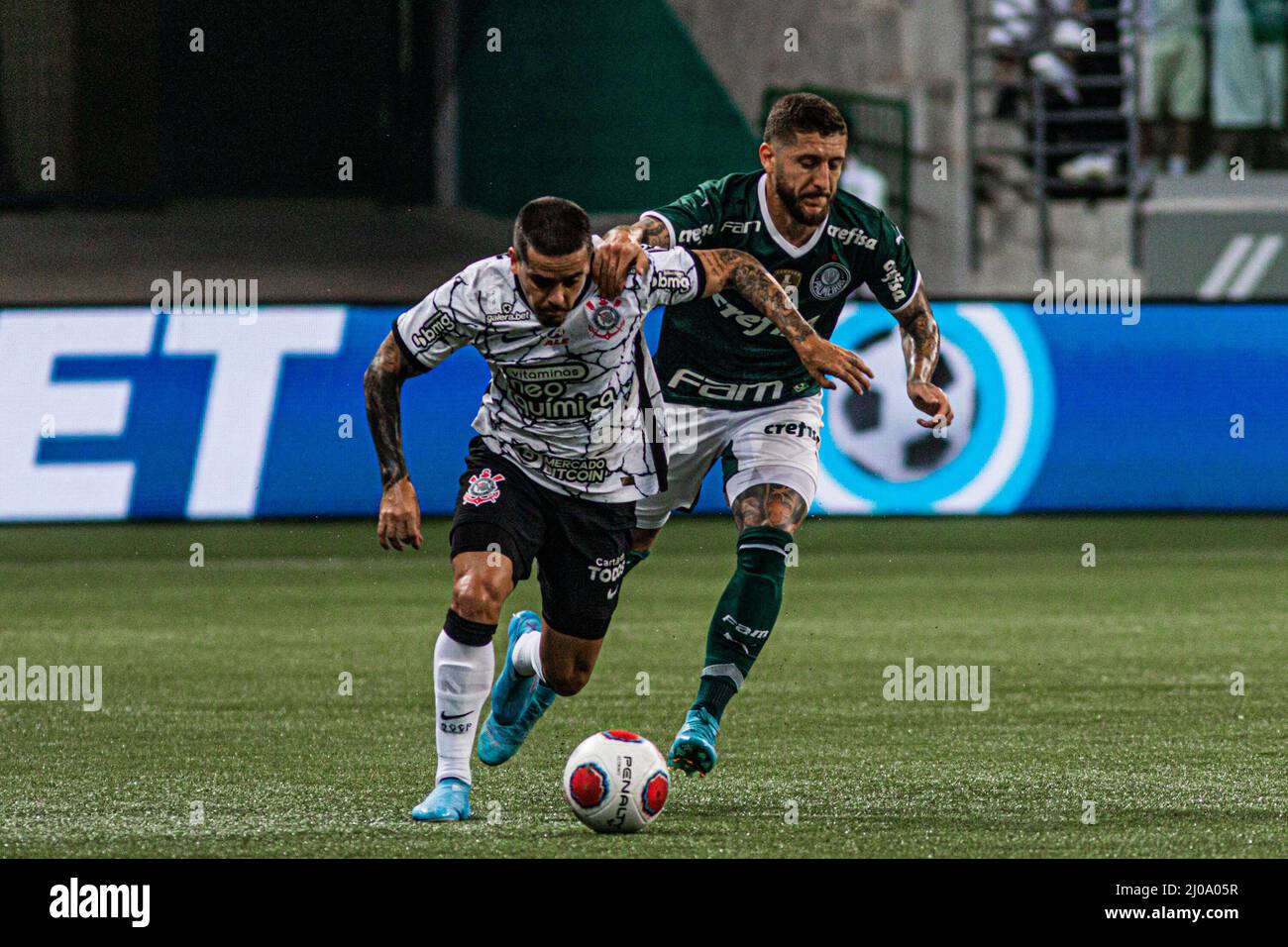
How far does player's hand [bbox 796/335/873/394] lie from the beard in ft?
2.19

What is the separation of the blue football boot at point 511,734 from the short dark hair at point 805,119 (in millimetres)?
1873

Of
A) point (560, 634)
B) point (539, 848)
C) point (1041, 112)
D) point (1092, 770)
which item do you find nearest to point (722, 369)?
point (560, 634)

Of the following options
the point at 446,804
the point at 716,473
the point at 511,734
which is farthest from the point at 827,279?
the point at 716,473

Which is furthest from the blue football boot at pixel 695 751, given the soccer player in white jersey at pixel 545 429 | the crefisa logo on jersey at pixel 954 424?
the crefisa logo on jersey at pixel 954 424

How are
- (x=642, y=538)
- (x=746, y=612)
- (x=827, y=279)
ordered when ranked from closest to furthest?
(x=746, y=612), (x=827, y=279), (x=642, y=538)

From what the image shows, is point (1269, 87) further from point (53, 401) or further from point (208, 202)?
point (53, 401)

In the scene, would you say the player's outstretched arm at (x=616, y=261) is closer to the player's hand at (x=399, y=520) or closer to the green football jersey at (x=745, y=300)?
the green football jersey at (x=745, y=300)

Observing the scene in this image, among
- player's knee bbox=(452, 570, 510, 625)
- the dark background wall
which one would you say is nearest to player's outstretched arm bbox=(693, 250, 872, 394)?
player's knee bbox=(452, 570, 510, 625)

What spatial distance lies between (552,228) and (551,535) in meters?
0.94

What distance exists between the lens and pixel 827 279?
23.3ft

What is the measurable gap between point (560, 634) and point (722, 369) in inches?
52.2

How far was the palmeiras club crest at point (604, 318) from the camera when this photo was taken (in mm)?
6090

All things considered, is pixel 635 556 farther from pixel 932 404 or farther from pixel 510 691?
pixel 932 404

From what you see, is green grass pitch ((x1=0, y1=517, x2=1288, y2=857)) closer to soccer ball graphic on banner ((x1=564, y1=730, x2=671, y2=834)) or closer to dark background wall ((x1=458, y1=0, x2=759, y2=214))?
soccer ball graphic on banner ((x1=564, y1=730, x2=671, y2=834))
